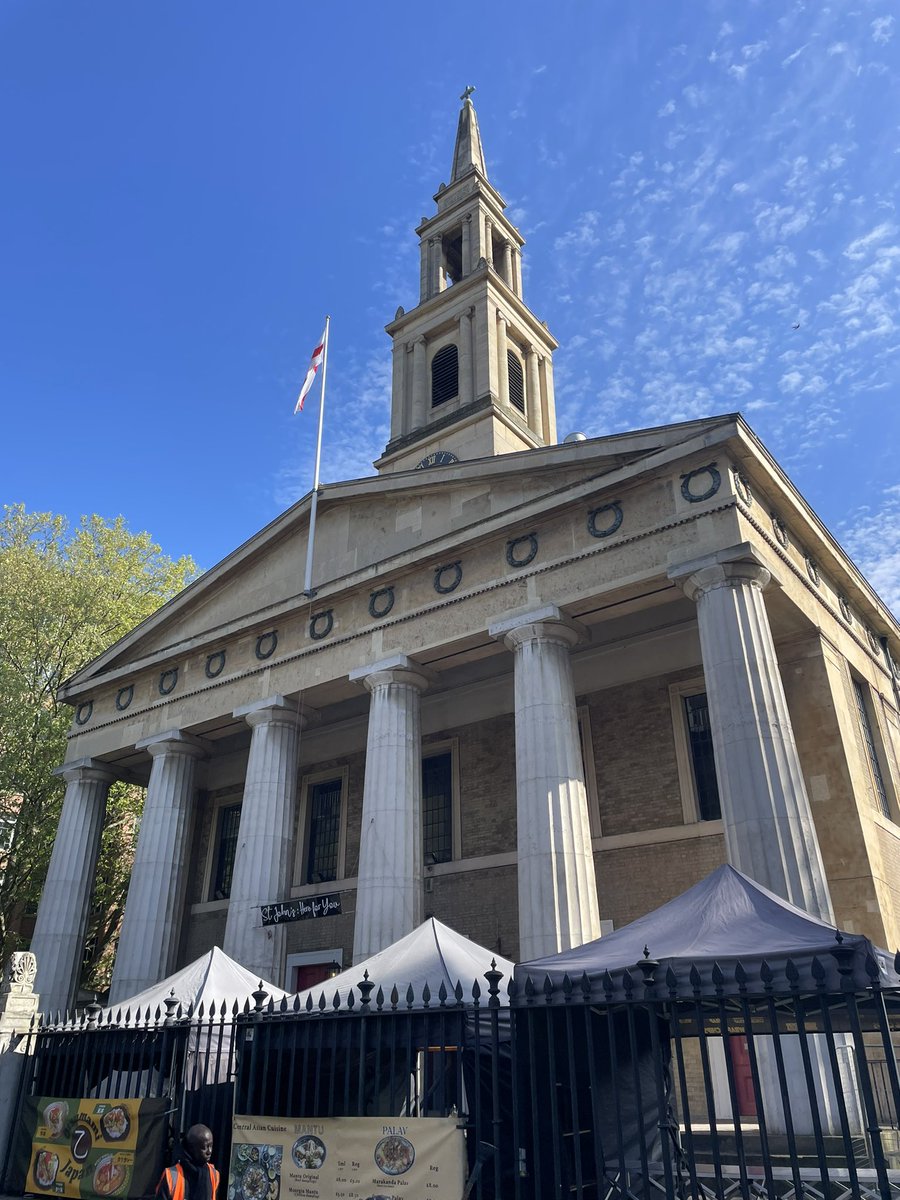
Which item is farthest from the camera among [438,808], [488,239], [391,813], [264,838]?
[488,239]

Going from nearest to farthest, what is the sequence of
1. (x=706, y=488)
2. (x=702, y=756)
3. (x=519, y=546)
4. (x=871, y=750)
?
(x=706, y=488) < (x=519, y=546) < (x=702, y=756) < (x=871, y=750)

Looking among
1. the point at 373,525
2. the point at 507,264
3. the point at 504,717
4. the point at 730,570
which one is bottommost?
the point at 730,570

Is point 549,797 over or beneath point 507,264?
beneath

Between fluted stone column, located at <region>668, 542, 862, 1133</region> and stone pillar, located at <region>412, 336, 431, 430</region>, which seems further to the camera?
stone pillar, located at <region>412, 336, 431, 430</region>

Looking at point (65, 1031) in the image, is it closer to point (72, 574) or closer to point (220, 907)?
point (220, 907)

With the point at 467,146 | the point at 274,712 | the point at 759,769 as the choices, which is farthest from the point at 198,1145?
the point at 467,146

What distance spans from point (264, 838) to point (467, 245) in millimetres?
23278

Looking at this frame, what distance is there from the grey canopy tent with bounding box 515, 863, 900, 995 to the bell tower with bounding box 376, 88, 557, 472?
20363 millimetres

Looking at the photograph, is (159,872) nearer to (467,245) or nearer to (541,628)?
(541,628)

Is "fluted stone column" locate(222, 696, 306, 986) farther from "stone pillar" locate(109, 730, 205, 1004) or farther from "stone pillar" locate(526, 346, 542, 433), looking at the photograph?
"stone pillar" locate(526, 346, 542, 433)

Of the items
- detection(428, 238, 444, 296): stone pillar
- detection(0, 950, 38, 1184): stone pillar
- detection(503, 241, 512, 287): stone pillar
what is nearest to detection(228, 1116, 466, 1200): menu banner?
detection(0, 950, 38, 1184): stone pillar

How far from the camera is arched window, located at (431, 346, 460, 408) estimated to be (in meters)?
30.1

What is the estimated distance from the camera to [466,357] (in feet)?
97.4

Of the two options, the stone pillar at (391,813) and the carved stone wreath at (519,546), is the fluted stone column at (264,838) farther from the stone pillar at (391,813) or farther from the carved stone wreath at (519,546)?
→ the carved stone wreath at (519,546)
